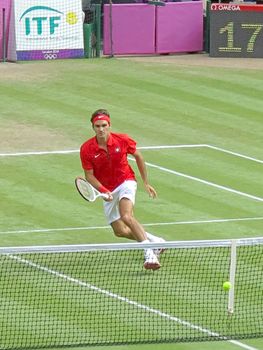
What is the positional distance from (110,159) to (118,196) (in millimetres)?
580

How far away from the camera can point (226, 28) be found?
39.8 metres

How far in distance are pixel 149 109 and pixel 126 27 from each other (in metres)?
6.64

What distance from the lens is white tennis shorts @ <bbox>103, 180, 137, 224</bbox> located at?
20.8 m

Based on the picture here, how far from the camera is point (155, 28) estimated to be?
Answer: 40.5 m

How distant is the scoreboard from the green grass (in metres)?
1.63

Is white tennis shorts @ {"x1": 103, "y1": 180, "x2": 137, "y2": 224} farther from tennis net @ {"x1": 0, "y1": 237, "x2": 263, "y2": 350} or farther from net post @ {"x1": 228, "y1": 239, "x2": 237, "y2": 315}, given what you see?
net post @ {"x1": 228, "y1": 239, "x2": 237, "y2": 315}

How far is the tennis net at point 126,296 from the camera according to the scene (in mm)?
17594

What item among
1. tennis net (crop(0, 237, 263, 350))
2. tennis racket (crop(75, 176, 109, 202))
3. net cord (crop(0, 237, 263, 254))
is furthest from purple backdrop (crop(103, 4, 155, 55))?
net cord (crop(0, 237, 263, 254))

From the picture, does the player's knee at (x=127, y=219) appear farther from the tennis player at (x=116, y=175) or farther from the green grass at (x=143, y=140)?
the green grass at (x=143, y=140)

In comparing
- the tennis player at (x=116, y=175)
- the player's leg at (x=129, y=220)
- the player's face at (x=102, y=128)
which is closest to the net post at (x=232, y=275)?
the tennis player at (x=116, y=175)

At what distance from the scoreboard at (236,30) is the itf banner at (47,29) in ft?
13.0

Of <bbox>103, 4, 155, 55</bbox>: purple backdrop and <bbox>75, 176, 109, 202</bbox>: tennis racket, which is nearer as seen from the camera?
<bbox>75, 176, 109, 202</bbox>: tennis racket

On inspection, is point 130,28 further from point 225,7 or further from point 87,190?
point 87,190

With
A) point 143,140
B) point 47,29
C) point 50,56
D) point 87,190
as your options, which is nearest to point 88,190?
point 87,190
